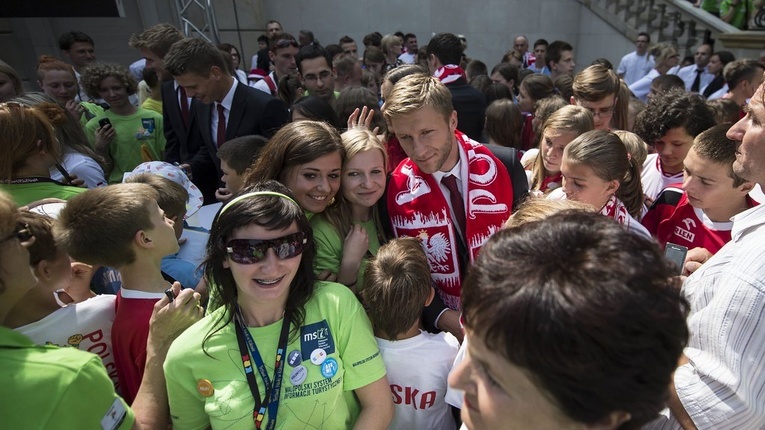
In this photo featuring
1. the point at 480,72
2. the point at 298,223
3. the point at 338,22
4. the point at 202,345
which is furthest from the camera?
the point at 338,22

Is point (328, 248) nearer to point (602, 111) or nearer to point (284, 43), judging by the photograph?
point (602, 111)

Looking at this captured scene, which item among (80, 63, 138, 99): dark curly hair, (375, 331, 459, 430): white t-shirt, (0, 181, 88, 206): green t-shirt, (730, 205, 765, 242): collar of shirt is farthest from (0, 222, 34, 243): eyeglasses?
(80, 63, 138, 99): dark curly hair

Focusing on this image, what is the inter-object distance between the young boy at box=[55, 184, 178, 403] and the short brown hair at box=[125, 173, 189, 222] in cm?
52

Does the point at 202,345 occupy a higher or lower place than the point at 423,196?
lower

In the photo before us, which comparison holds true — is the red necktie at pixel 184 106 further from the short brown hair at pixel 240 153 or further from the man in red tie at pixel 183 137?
the short brown hair at pixel 240 153

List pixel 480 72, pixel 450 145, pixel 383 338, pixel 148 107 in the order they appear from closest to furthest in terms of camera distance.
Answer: pixel 383 338 → pixel 450 145 → pixel 148 107 → pixel 480 72

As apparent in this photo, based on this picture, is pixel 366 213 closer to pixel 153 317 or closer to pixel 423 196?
pixel 423 196

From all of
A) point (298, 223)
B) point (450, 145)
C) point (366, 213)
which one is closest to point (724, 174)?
point (450, 145)

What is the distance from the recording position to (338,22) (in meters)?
13.2

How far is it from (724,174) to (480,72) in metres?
5.45

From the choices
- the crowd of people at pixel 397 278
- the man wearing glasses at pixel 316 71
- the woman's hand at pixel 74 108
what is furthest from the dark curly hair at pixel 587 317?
the woman's hand at pixel 74 108

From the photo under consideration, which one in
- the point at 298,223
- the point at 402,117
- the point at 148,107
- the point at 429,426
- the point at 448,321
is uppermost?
the point at 402,117

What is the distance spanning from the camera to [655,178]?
10.4 feet

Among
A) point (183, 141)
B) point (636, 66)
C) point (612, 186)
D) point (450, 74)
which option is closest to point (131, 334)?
point (612, 186)
